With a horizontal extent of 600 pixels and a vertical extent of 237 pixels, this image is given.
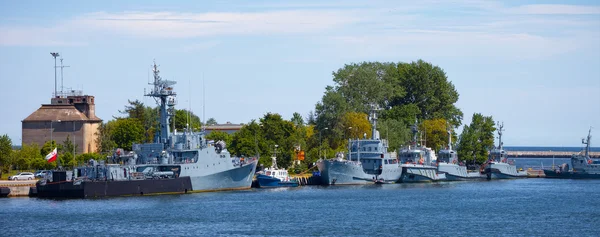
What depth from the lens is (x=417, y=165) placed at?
116 meters

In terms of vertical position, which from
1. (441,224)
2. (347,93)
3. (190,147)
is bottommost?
(441,224)

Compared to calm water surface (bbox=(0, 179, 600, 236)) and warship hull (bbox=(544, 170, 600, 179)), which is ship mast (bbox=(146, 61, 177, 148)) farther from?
warship hull (bbox=(544, 170, 600, 179))

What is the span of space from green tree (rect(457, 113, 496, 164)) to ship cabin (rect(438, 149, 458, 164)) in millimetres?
15941

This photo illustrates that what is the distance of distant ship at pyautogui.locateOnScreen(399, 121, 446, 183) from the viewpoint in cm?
11519

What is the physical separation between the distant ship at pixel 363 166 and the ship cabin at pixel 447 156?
1347cm

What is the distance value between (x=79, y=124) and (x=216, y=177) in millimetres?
33702

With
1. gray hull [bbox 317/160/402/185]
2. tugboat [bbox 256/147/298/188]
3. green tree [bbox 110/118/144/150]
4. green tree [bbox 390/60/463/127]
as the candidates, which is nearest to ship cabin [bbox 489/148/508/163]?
green tree [bbox 390/60/463/127]

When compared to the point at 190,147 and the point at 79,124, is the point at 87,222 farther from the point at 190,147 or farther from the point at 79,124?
the point at 79,124

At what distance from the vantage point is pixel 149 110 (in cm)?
14650

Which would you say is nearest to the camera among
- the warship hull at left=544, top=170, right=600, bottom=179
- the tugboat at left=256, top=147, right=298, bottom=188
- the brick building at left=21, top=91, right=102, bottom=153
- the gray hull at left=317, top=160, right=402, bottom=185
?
the tugboat at left=256, top=147, right=298, bottom=188

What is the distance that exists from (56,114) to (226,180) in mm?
A: 35721

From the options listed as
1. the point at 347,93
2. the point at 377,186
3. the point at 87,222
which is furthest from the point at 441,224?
the point at 347,93

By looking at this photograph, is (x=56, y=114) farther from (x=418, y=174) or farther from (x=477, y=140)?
(x=477, y=140)

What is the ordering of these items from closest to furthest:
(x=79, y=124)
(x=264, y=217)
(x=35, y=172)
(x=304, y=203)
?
(x=264, y=217) < (x=304, y=203) < (x=35, y=172) < (x=79, y=124)
